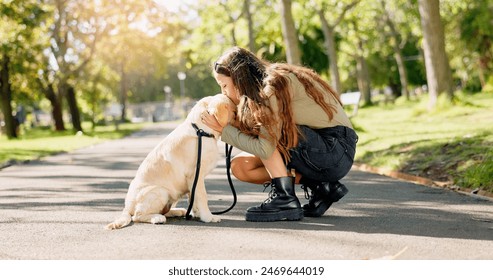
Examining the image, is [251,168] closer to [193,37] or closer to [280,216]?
[280,216]

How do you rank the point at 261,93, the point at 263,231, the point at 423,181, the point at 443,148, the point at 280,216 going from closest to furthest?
1. the point at 263,231
2. the point at 261,93
3. the point at 280,216
4. the point at 423,181
5. the point at 443,148

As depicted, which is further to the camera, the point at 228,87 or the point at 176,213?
the point at 176,213

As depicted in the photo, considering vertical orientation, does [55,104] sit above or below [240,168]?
above

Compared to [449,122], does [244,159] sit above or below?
above

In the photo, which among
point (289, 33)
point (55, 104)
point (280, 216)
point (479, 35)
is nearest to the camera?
point (280, 216)

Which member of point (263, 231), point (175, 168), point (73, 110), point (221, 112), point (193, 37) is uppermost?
point (193, 37)

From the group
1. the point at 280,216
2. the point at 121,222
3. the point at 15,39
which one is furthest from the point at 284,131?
the point at 15,39

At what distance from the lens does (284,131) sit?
6.09 m

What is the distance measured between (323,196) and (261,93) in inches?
53.5

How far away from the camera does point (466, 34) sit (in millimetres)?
42812

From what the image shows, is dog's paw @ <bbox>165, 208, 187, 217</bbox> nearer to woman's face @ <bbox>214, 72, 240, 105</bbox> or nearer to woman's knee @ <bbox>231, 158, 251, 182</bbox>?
woman's knee @ <bbox>231, 158, 251, 182</bbox>

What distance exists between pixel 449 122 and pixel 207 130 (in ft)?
38.6

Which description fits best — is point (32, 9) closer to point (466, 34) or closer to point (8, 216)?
point (8, 216)
